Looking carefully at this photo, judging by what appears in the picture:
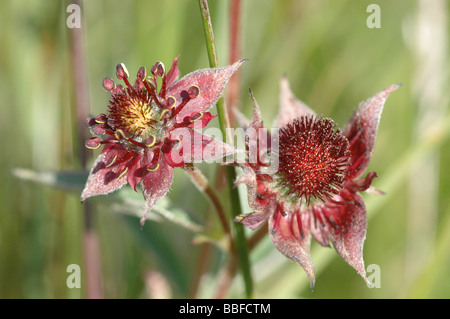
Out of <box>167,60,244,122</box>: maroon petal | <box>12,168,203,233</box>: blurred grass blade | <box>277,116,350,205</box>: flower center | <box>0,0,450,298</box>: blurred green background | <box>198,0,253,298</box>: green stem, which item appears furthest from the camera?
<box>0,0,450,298</box>: blurred green background

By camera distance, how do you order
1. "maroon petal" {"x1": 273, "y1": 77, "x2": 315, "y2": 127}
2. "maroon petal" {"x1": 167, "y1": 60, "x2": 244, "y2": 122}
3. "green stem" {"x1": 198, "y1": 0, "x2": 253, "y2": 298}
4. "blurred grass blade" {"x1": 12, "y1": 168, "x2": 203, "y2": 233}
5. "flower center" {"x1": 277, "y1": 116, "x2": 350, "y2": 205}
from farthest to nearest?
"maroon petal" {"x1": 273, "y1": 77, "x2": 315, "y2": 127} → "blurred grass blade" {"x1": 12, "y1": 168, "x2": 203, "y2": 233} → "flower center" {"x1": 277, "y1": 116, "x2": 350, "y2": 205} → "maroon petal" {"x1": 167, "y1": 60, "x2": 244, "y2": 122} → "green stem" {"x1": 198, "y1": 0, "x2": 253, "y2": 298}

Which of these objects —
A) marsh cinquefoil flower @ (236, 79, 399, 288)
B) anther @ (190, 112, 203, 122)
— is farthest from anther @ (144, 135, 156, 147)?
marsh cinquefoil flower @ (236, 79, 399, 288)

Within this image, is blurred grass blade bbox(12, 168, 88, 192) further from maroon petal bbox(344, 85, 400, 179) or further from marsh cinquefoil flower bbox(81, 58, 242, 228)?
maroon petal bbox(344, 85, 400, 179)

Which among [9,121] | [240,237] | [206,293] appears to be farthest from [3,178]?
[240,237]

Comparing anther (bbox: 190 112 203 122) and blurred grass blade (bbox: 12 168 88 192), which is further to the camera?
blurred grass blade (bbox: 12 168 88 192)

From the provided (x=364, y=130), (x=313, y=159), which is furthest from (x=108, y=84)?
(x=364, y=130)

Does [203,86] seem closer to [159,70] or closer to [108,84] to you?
[159,70]

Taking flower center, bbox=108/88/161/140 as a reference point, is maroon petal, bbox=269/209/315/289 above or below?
below
